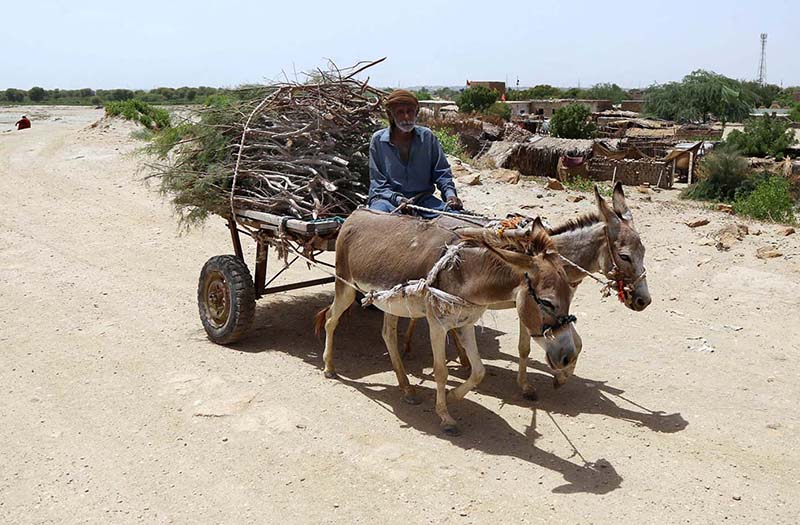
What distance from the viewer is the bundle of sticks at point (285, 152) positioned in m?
6.85

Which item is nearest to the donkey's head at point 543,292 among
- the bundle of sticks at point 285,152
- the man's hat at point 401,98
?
the man's hat at point 401,98

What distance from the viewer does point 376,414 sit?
5484mm

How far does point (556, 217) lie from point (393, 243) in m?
6.62

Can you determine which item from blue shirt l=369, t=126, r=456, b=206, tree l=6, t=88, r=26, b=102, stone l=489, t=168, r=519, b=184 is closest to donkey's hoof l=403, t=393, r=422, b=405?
blue shirt l=369, t=126, r=456, b=206

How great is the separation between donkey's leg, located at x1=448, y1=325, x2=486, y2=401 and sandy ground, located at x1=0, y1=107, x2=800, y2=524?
0.28 m

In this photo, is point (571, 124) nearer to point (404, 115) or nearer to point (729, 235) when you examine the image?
point (729, 235)

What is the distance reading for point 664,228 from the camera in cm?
1062

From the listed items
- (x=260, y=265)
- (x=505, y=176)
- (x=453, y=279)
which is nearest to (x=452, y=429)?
(x=453, y=279)

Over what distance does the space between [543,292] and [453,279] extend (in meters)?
0.81


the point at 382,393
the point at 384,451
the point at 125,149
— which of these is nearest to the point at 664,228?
the point at 382,393

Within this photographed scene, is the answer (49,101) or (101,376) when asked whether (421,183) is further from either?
(49,101)

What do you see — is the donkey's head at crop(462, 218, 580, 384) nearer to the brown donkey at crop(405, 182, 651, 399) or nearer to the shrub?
the brown donkey at crop(405, 182, 651, 399)

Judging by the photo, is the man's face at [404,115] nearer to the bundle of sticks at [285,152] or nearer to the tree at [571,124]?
the bundle of sticks at [285,152]

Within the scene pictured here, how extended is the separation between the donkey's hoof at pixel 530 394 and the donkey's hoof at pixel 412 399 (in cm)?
87
